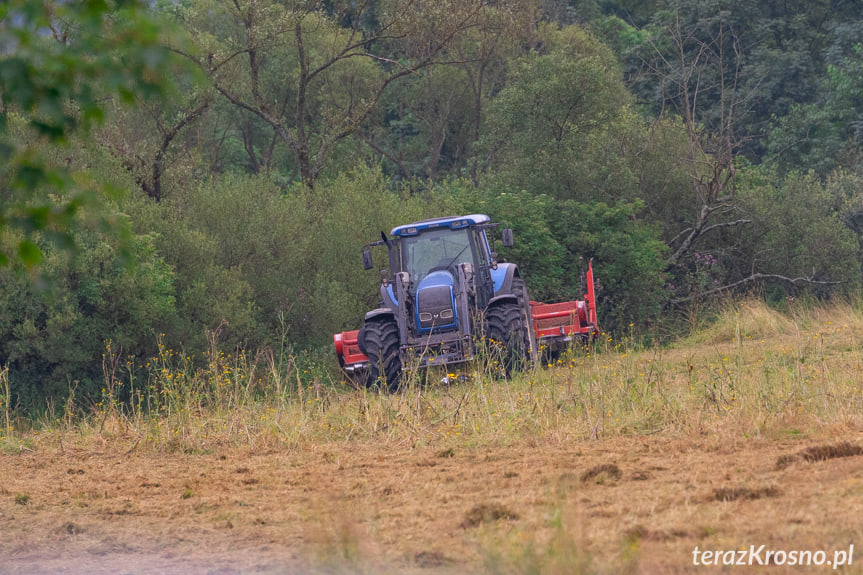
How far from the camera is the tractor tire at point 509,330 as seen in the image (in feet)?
42.4

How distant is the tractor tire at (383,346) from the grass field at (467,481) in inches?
122

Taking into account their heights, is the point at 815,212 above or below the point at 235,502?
above

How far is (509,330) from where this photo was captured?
1315cm

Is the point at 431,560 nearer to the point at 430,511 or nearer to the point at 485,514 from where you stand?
the point at 485,514

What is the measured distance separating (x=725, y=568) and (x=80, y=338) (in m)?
14.7

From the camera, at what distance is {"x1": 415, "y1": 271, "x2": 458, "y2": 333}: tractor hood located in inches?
520

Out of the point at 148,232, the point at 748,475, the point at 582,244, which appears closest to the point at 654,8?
the point at 582,244

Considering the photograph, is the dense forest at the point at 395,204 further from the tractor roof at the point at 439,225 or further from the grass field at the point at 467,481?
the grass field at the point at 467,481

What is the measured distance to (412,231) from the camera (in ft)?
47.4

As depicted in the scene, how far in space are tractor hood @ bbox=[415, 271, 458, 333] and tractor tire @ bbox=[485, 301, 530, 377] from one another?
52cm

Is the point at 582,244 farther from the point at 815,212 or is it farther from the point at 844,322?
the point at 815,212

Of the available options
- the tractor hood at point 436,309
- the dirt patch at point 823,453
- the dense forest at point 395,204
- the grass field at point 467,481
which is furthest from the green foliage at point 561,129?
the dirt patch at point 823,453

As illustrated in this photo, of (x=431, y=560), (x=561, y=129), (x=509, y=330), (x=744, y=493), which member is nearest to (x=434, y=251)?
(x=509, y=330)

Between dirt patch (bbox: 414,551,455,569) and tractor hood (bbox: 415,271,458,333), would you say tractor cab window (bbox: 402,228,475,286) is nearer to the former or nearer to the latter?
tractor hood (bbox: 415,271,458,333)
